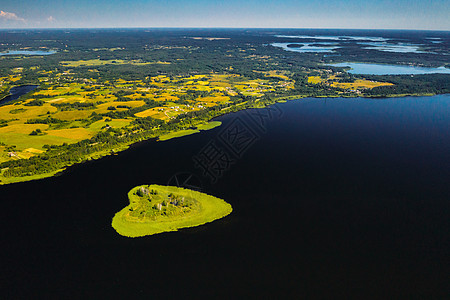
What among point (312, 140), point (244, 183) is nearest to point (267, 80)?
point (312, 140)

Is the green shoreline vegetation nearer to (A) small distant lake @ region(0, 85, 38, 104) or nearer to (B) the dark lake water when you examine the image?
(A) small distant lake @ region(0, 85, 38, 104)

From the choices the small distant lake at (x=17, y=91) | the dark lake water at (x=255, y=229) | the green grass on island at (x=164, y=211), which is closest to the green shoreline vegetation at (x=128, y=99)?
the small distant lake at (x=17, y=91)

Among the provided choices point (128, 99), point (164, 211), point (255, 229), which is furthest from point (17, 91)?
point (255, 229)

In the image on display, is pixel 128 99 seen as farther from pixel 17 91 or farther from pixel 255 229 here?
pixel 255 229

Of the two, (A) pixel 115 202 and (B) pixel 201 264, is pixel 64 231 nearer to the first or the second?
(A) pixel 115 202

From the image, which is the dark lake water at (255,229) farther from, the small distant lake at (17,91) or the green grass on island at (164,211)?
the small distant lake at (17,91)
